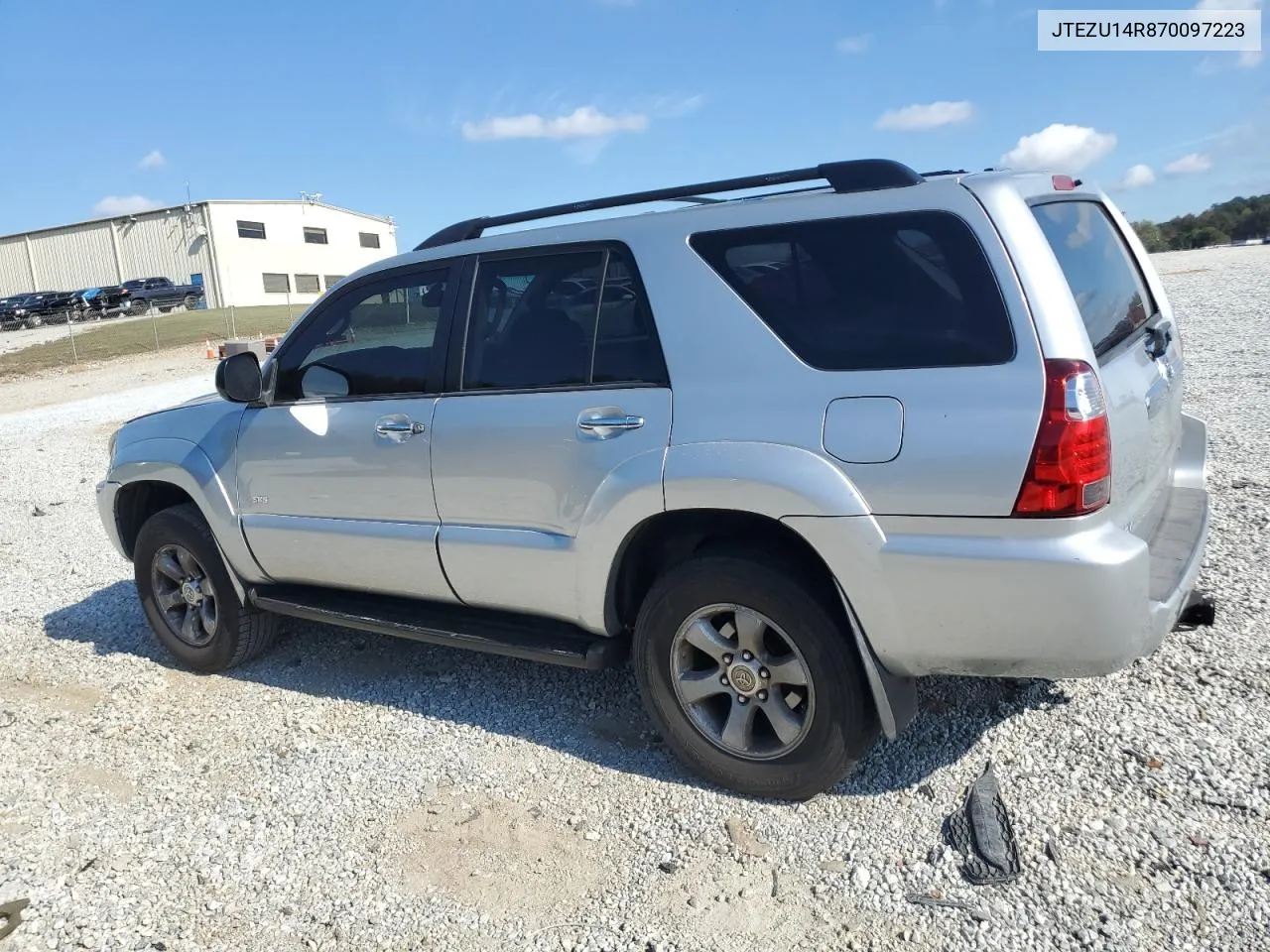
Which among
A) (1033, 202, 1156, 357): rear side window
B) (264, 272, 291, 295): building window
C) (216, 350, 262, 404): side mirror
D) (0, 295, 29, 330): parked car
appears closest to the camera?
(1033, 202, 1156, 357): rear side window

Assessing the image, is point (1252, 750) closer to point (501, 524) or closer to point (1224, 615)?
point (1224, 615)

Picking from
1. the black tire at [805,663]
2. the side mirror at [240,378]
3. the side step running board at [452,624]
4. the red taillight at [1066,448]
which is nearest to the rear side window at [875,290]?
the red taillight at [1066,448]

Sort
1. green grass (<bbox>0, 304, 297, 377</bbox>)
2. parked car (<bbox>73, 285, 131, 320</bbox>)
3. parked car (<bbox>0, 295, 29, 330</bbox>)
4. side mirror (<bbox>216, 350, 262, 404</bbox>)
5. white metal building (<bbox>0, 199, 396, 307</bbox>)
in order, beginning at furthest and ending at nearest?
white metal building (<bbox>0, 199, 396, 307</bbox>) → parked car (<bbox>73, 285, 131, 320</bbox>) → parked car (<bbox>0, 295, 29, 330</bbox>) → green grass (<bbox>0, 304, 297, 377</bbox>) → side mirror (<bbox>216, 350, 262, 404</bbox>)

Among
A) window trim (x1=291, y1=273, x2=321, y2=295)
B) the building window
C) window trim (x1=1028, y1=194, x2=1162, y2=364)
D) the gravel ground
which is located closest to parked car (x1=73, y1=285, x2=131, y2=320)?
the building window

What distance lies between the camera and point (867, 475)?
2.87 metres

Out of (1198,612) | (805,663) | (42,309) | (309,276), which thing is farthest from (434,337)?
(309,276)

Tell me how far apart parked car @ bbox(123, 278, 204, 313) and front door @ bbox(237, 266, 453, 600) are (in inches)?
1925

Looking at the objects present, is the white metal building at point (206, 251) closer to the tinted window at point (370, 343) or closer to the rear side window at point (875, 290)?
the tinted window at point (370, 343)

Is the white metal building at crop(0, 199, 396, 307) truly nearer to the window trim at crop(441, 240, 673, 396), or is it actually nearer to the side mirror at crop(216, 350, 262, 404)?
the side mirror at crop(216, 350, 262, 404)

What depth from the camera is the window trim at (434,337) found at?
394cm

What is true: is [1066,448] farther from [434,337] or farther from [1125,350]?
[434,337]

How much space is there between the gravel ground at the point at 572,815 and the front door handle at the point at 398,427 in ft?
4.08

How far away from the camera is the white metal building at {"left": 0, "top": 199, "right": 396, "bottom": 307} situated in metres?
59.4

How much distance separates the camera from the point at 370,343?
4.22m
